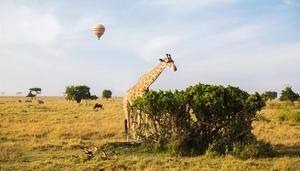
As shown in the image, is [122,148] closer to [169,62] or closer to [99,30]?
[169,62]

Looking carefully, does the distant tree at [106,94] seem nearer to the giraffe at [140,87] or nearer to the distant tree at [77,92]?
the distant tree at [77,92]

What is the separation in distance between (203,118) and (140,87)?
13.5ft

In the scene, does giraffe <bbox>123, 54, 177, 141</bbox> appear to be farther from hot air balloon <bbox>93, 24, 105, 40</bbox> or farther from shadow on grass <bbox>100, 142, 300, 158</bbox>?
hot air balloon <bbox>93, 24, 105, 40</bbox>

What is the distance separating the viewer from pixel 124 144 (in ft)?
56.5

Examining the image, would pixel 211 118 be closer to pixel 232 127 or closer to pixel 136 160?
pixel 232 127

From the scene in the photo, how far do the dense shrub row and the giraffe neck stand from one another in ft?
8.97

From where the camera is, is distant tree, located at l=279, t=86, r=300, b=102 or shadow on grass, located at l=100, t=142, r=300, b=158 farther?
distant tree, located at l=279, t=86, r=300, b=102

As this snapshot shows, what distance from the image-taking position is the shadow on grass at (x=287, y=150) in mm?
15414

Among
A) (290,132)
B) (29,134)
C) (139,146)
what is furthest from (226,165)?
(29,134)

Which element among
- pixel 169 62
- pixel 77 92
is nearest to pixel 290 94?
pixel 77 92

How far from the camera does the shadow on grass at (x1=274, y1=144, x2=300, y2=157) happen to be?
607 inches

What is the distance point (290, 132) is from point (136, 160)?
451 inches

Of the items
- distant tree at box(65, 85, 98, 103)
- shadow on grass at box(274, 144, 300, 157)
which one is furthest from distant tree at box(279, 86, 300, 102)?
shadow on grass at box(274, 144, 300, 157)

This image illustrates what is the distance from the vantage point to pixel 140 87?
62.9ft
